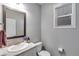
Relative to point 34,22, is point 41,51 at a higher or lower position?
lower

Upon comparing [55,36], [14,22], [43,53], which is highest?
[14,22]

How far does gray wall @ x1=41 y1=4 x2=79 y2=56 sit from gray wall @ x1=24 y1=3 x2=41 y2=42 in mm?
58

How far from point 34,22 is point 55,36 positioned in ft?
1.17

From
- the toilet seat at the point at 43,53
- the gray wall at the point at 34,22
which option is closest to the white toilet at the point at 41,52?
the toilet seat at the point at 43,53

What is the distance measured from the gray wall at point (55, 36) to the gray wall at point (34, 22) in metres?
0.06

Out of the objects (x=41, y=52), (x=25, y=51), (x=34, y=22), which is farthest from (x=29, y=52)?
(x=34, y=22)

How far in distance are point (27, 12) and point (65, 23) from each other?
0.55 meters

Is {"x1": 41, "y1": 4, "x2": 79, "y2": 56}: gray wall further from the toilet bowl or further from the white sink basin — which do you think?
the white sink basin

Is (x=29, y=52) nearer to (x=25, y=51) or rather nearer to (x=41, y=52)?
(x=25, y=51)

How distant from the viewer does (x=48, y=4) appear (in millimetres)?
1328

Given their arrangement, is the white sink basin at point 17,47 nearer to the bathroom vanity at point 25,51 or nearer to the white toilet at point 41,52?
the bathroom vanity at point 25,51

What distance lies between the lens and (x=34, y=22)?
1.36 metres

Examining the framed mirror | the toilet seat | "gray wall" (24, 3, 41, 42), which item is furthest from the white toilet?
the framed mirror

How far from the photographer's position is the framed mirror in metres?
1.25
